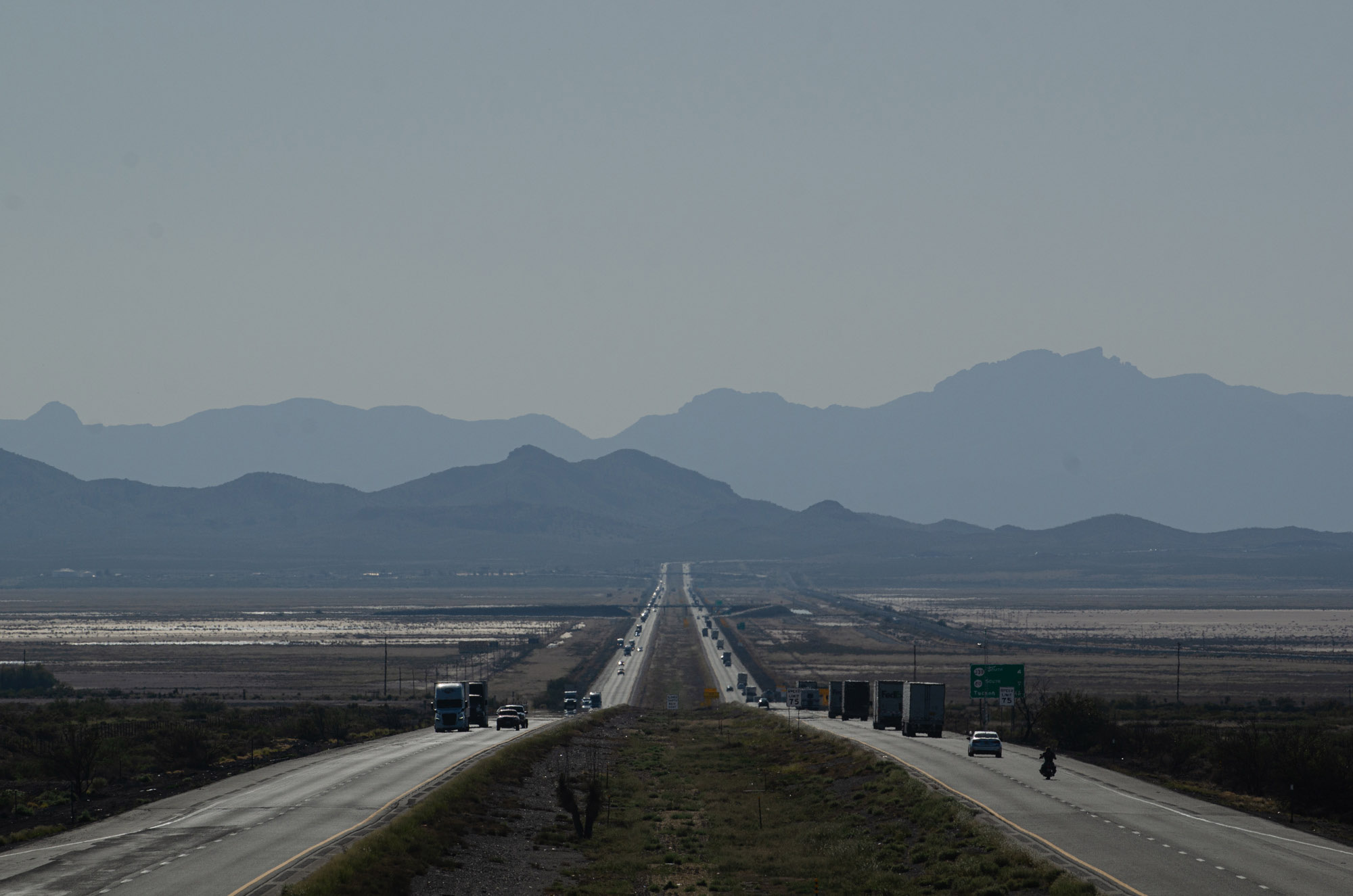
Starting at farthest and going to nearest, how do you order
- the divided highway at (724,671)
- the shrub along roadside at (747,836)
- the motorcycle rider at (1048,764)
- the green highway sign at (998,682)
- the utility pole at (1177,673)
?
1. the divided highway at (724,671)
2. the utility pole at (1177,673)
3. the green highway sign at (998,682)
4. the motorcycle rider at (1048,764)
5. the shrub along roadside at (747,836)

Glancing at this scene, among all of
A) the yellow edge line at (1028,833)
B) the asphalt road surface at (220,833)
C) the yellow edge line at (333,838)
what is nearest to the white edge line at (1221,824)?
the yellow edge line at (1028,833)

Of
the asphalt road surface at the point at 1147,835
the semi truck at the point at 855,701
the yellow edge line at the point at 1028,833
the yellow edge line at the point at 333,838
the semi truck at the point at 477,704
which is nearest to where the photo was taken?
the yellow edge line at the point at 333,838

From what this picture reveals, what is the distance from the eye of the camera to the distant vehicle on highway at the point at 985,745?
219 ft

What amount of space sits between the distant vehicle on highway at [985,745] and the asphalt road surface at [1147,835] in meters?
4.48

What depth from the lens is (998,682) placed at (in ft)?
265

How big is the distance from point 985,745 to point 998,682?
14.5 m

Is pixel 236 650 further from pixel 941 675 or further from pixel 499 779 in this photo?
pixel 499 779

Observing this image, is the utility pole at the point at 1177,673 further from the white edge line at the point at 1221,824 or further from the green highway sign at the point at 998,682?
the white edge line at the point at 1221,824

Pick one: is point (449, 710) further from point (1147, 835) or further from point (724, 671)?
point (724, 671)

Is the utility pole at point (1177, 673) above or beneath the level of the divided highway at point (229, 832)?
beneath

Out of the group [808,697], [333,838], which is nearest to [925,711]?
[808,697]

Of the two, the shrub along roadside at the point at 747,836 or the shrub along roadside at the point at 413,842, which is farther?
the shrub along roadside at the point at 747,836

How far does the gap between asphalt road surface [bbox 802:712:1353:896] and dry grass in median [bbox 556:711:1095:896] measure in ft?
6.48

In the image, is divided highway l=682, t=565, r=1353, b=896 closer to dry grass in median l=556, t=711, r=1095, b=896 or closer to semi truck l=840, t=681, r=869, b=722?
dry grass in median l=556, t=711, r=1095, b=896
